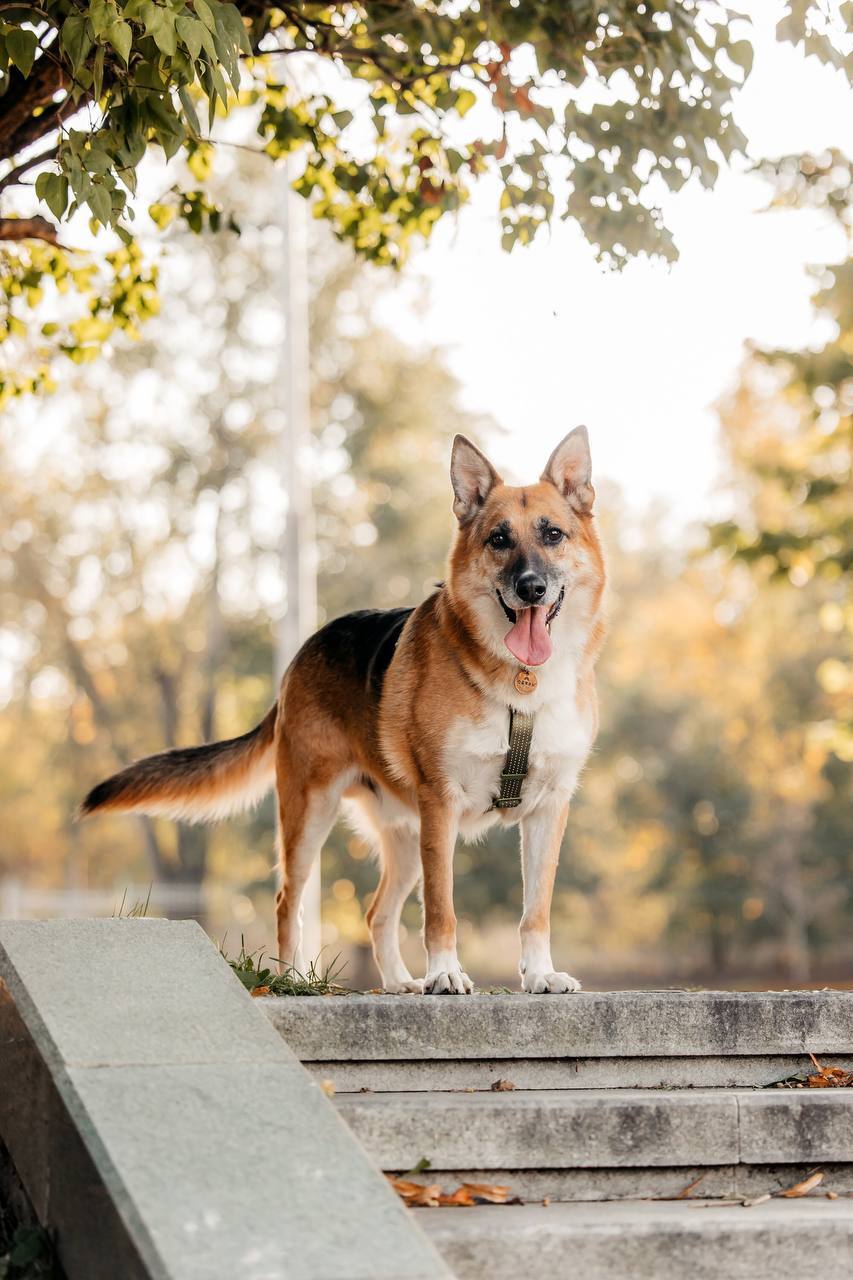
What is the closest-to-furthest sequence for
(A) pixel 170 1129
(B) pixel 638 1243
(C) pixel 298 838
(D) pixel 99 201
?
(A) pixel 170 1129 < (B) pixel 638 1243 < (D) pixel 99 201 < (C) pixel 298 838

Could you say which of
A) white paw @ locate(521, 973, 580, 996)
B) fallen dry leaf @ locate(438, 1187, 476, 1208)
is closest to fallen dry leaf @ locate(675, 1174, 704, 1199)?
fallen dry leaf @ locate(438, 1187, 476, 1208)

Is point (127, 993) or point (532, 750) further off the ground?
point (532, 750)

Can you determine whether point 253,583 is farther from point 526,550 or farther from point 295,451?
point 526,550

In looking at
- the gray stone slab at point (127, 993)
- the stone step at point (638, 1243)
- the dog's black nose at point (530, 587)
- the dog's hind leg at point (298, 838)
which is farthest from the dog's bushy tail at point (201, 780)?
the stone step at point (638, 1243)

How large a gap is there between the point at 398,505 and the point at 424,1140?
2972 centimetres

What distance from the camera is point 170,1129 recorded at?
141 inches

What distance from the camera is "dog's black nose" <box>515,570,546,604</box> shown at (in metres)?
5.75

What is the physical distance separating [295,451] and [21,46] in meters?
18.8

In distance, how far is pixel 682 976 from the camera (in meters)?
45.6

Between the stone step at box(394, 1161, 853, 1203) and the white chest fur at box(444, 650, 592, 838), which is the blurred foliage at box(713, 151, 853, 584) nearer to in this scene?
the white chest fur at box(444, 650, 592, 838)

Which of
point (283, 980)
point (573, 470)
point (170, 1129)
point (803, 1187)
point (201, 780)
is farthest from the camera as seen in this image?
point (201, 780)

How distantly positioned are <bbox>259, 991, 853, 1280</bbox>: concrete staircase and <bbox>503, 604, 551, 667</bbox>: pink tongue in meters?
1.37

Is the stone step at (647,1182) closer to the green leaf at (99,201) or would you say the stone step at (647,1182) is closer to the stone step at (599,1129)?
the stone step at (599,1129)

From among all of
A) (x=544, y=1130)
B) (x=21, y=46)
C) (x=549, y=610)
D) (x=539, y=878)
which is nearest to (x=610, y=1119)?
(x=544, y=1130)
